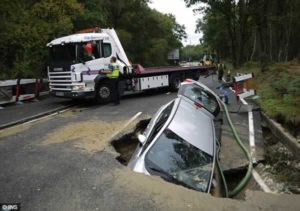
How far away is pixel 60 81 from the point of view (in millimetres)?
17109

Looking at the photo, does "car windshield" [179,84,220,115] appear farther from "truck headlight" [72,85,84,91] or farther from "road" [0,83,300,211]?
"truck headlight" [72,85,84,91]

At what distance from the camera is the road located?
5.59 meters

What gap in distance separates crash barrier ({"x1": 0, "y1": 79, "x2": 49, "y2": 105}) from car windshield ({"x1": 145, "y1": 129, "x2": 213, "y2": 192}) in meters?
12.7

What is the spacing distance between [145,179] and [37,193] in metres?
1.63

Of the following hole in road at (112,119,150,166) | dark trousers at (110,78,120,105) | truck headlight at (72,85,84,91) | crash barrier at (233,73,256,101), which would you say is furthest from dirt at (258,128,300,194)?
truck headlight at (72,85,84,91)

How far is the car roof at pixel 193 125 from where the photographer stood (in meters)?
7.50

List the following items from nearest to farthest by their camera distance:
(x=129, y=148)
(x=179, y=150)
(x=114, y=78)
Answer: (x=179, y=150) → (x=129, y=148) → (x=114, y=78)

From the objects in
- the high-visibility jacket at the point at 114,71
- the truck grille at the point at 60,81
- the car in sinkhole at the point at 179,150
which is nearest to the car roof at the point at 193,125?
the car in sinkhole at the point at 179,150

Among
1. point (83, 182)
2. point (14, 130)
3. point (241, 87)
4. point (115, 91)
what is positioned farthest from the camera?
point (115, 91)

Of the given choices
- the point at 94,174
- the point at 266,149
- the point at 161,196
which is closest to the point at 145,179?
the point at 161,196

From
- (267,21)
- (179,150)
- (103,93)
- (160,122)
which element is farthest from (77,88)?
(267,21)

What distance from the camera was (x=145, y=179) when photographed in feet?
20.7

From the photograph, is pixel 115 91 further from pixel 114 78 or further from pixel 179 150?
pixel 179 150

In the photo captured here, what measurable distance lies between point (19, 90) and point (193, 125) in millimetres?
12581
